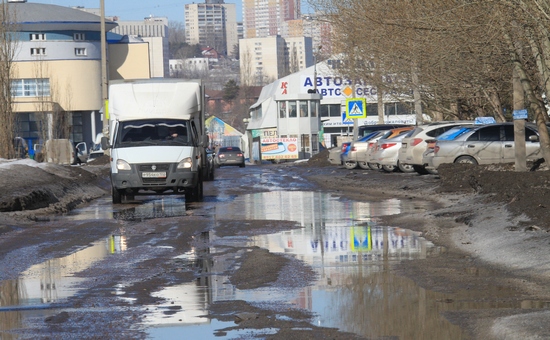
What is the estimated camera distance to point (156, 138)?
22.2 metres

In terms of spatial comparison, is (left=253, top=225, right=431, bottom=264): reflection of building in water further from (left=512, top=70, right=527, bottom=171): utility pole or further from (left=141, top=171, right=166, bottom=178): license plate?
(left=141, top=171, right=166, bottom=178): license plate

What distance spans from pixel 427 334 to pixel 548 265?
3188 millimetres

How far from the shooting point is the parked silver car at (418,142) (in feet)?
89.9

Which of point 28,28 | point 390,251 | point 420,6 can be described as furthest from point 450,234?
point 28,28

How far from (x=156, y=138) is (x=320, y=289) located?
45.4 feet

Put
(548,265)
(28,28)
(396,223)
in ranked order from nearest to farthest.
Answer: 1. (548,265)
2. (396,223)
3. (28,28)

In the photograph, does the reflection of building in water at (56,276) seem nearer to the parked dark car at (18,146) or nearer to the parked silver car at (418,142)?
the parked silver car at (418,142)

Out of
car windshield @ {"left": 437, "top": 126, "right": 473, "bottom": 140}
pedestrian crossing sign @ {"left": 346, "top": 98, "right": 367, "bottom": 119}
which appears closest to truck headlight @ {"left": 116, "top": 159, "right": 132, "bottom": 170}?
car windshield @ {"left": 437, "top": 126, "right": 473, "bottom": 140}

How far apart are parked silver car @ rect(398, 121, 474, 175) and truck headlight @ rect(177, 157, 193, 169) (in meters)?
8.27

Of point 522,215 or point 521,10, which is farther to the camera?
point 521,10

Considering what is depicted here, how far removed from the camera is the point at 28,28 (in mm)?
87750

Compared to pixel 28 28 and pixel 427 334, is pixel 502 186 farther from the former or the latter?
pixel 28 28

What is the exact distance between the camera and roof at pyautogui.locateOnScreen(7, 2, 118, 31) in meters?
87.7

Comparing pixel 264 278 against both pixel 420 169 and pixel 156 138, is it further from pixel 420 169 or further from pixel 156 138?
pixel 420 169
